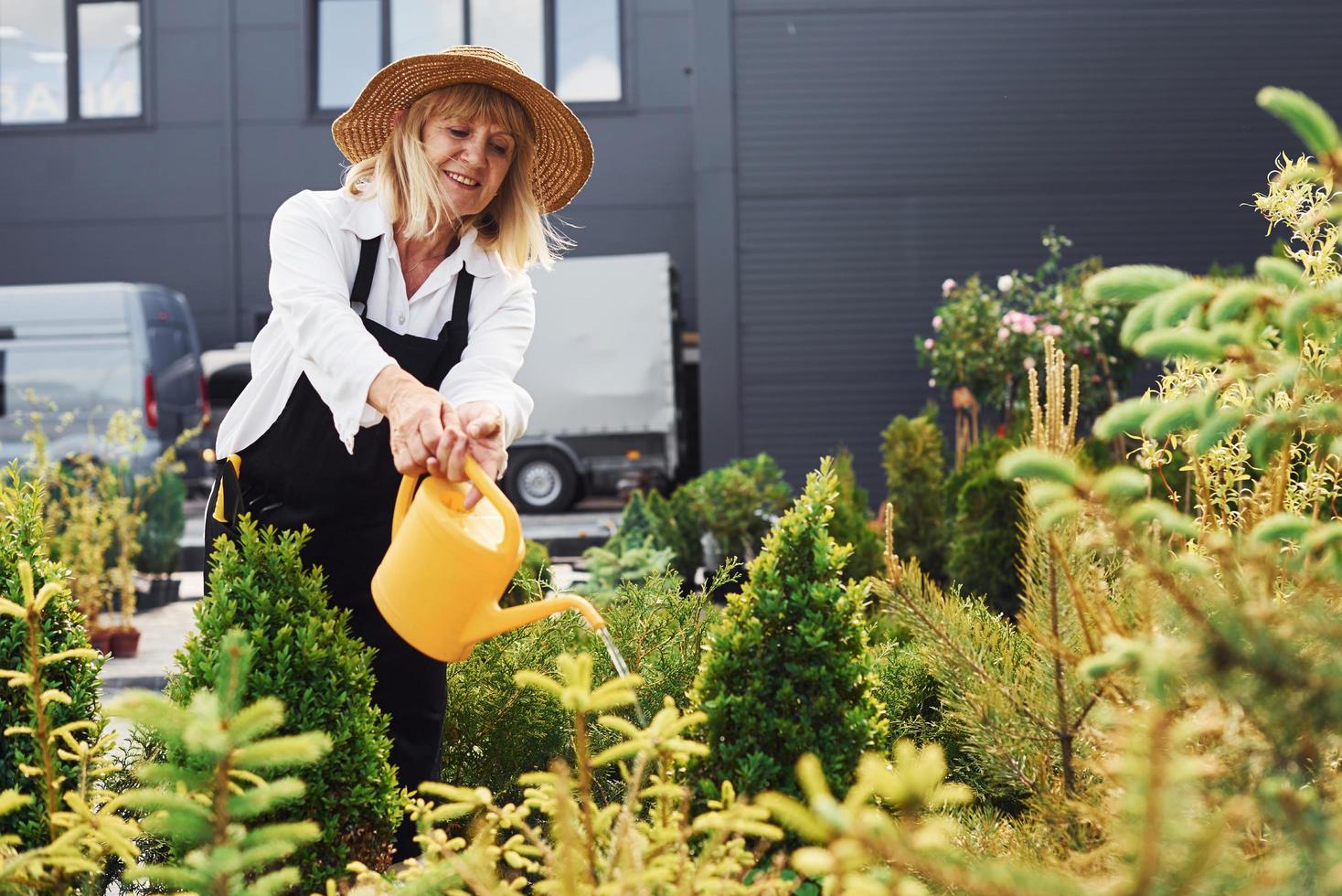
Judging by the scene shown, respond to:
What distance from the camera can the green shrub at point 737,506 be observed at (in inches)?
258

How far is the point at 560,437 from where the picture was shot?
13.1 metres

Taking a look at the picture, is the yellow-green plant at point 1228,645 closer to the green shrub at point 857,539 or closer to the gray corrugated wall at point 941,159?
the green shrub at point 857,539

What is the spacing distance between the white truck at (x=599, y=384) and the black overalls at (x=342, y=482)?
34.4ft

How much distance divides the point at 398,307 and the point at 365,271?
0.09 meters

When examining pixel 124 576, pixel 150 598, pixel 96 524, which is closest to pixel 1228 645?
pixel 124 576

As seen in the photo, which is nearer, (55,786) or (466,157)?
(55,786)

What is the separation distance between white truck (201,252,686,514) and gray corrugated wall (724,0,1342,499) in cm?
248

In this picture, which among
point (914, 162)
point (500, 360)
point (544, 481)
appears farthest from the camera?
point (544, 481)

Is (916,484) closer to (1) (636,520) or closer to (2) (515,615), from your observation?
(1) (636,520)

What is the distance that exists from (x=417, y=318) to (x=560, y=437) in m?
10.7

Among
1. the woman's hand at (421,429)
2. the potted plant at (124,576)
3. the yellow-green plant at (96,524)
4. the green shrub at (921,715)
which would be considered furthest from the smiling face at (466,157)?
the potted plant at (124,576)

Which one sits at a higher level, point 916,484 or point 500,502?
point 500,502

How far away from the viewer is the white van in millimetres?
10344

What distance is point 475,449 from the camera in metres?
1.80
